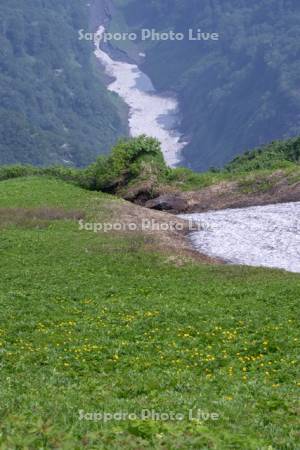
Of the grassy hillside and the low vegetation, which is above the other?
the low vegetation

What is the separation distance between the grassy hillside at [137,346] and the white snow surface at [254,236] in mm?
2984

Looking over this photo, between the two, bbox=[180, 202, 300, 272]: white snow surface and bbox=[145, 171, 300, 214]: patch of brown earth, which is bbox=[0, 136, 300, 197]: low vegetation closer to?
bbox=[145, 171, 300, 214]: patch of brown earth

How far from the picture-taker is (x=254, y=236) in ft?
134

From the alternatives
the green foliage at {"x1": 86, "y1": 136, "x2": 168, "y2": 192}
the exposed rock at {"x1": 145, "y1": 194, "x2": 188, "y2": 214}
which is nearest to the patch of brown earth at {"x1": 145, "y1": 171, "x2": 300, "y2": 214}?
the exposed rock at {"x1": 145, "y1": 194, "x2": 188, "y2": 214}

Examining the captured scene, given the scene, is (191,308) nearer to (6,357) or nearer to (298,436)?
(6,357)

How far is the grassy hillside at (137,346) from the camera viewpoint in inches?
564

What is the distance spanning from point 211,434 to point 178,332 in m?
9.90

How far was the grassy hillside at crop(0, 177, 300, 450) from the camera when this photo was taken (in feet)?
47.0

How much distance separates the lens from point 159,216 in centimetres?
4591

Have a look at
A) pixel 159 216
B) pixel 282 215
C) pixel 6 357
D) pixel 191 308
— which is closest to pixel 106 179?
pixel 159 216

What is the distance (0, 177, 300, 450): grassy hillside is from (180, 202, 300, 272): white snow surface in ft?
9.79

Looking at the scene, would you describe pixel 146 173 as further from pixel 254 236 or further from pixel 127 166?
pixel 254 236

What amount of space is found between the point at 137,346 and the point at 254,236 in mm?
19753

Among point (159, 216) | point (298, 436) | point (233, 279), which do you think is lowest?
point (298, 436)
